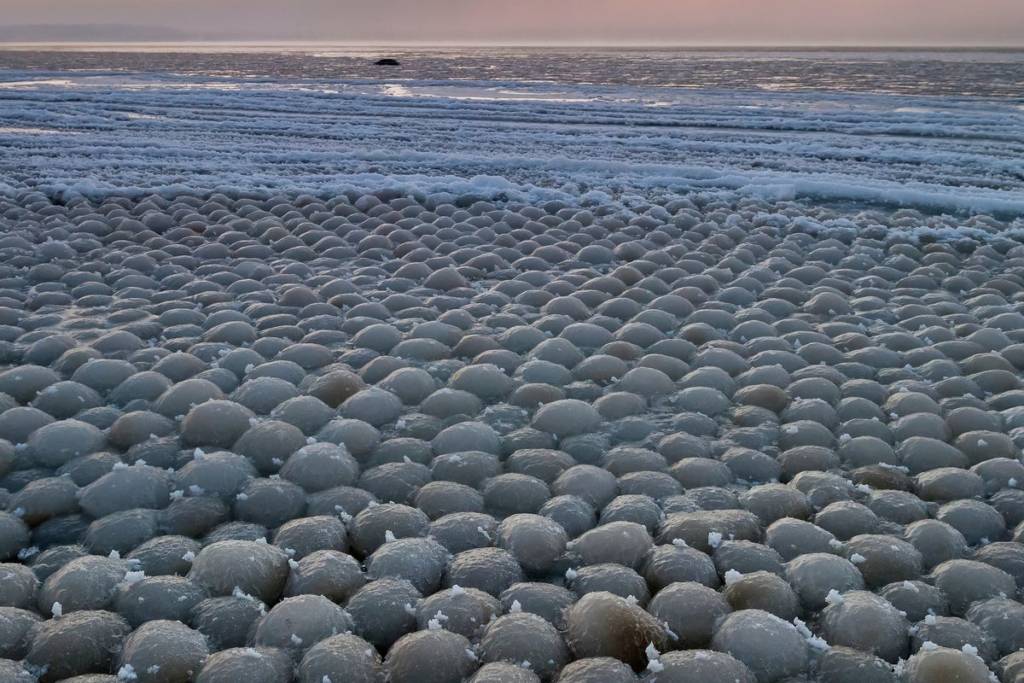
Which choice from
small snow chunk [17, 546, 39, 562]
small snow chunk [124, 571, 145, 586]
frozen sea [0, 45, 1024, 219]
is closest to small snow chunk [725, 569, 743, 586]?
small snow chunk [124, 571, 145, 586]

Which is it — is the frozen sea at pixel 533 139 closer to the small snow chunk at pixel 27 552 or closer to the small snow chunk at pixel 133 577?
the small snow chunk at pixel 27 552

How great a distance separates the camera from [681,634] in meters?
1.75

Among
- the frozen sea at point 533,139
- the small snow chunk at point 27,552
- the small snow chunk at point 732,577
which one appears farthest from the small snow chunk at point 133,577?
the frozen sea at point 533,139

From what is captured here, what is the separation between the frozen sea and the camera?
5945 millimetres

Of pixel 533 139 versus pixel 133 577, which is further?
pixel 533 139

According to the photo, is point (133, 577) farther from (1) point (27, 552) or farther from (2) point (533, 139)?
(2) point (533, 139)

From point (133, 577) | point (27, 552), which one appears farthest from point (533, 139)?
point (133, 577)

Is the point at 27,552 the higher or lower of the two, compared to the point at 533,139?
lower

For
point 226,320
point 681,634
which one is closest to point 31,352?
point 226,320

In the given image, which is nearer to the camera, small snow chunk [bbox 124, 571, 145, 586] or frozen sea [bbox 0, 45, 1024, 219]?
small snow chunk [bbox 124, 571, 145, 586]

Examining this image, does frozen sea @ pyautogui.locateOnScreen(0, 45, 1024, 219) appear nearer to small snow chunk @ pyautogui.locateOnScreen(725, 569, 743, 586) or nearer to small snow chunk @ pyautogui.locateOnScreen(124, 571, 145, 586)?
small snow chunk @ pyautogui.locateOnScreen(725, 569, 743, 586)

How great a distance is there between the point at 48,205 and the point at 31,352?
2585 mm

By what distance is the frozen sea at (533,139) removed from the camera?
5.95 meters

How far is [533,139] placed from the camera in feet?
28.0
